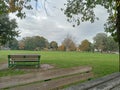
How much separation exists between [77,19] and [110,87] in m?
9.01

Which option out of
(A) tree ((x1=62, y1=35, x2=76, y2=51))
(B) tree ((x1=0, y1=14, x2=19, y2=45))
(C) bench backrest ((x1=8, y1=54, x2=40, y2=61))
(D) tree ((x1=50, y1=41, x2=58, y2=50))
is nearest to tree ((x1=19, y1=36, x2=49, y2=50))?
(D) tree ((x1=50, y1=41, x2=58, y2=50))

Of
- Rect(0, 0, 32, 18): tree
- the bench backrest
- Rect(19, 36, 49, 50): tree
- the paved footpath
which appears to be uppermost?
Rect(19, 36, 49, 50): tree

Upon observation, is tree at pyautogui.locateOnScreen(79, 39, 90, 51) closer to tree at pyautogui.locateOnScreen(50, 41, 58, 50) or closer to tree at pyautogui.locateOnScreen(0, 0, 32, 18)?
tree at pyautogui.locateOnScreen(50, 41, 58, 50)

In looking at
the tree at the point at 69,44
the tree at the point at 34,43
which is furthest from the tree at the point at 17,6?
the tree at the point at 34,43

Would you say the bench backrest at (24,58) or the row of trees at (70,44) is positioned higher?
the row of trees at (70,44)

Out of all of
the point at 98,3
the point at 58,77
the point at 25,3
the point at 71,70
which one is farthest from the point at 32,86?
the point at 98,3

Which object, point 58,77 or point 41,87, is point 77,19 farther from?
point 41,87

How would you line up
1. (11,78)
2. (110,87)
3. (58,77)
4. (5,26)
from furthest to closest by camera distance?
1. (5,26)
2. (58,77)
3. (110,87)
4. (11,78)

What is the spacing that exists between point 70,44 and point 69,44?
1.47ft

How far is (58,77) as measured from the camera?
6.79m

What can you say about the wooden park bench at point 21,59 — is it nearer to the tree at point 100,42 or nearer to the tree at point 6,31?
the tree at point 6,31

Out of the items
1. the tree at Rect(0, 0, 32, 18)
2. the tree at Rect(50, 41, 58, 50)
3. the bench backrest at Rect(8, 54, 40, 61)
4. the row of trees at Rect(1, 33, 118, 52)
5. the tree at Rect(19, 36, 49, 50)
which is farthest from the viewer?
the tree at Rect(50, 41, 58, 50)

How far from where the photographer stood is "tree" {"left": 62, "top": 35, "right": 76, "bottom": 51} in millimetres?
119125

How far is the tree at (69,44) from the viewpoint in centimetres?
11912
